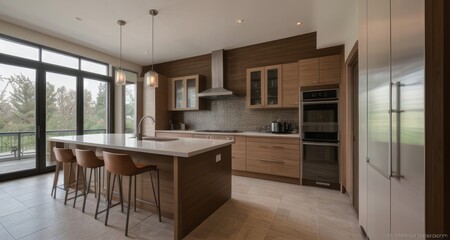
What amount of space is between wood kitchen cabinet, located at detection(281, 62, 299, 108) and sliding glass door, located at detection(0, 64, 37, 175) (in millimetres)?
5091

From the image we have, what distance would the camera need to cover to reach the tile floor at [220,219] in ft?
6.18

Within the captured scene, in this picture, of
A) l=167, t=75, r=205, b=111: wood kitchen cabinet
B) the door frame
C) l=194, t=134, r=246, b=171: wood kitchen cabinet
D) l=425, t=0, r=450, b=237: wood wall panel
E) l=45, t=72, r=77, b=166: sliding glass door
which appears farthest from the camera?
l=167, t=75, r=205, b=111: wood kitchen cabinet

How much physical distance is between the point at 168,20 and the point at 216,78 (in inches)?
67.6

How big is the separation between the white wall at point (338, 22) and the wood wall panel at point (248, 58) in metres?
0.37

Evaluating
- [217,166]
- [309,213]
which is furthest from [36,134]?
[309,213]

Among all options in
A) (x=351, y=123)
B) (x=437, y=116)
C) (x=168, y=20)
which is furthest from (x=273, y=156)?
(x=168, y=20)

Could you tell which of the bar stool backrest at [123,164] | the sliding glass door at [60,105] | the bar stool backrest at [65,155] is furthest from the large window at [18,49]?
the bar stool backrest at [123,164]

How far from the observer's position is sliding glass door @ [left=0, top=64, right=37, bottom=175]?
3.42 meters

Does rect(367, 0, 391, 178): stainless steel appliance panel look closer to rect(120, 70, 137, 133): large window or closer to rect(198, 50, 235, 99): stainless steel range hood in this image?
rect(198, 50, 235, 99): stainless steel range hood

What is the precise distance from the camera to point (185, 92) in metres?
4.89

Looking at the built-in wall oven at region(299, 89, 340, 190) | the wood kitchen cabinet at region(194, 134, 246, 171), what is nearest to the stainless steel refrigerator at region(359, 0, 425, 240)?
the built-in wall oven at region(299, 89, 340, 190)

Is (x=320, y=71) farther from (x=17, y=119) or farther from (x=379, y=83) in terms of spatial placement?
(x=17, y=119)

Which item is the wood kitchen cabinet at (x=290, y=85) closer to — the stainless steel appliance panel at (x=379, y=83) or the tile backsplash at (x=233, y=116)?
the tile backsplash at (x=233, y=116)

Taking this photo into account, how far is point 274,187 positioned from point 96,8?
13.5 ft
